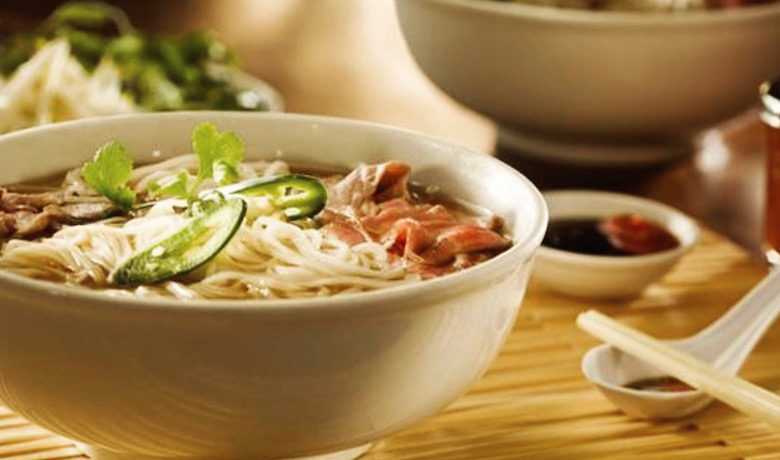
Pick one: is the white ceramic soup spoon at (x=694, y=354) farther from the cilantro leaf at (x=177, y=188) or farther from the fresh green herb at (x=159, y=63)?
the fresh green herb at (x=159, y=63)

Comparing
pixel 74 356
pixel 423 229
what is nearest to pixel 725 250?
pixel 423 229

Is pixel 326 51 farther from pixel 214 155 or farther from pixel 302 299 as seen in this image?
pixel 302 299

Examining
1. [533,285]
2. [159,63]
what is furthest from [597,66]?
[159,63]

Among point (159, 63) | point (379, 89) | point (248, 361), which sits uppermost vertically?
point (248, 361)

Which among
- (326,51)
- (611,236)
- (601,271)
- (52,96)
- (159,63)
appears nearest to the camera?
(601,271)

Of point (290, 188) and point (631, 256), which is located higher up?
point (290, 188)

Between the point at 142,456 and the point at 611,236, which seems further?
the point at 611,236
